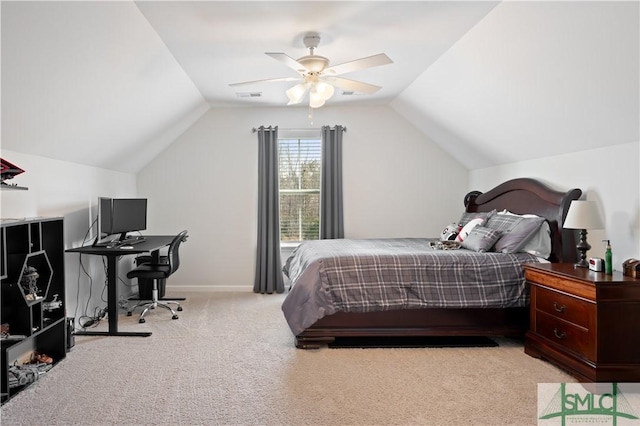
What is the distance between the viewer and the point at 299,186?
591 cm

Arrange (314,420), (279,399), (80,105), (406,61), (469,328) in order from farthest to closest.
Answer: (406,61) < (469,328) < (80,105) < (279,399) < (314,420)

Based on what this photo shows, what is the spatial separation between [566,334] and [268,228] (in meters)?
3.61

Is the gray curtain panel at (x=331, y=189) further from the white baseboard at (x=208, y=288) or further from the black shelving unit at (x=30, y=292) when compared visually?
the black shelving unit at (x=30, y=292)

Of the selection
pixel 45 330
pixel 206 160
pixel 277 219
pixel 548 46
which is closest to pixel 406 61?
pixel 548 46

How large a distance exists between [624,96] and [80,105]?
378cm

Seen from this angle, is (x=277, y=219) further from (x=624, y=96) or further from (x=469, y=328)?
(x=624, y=96)

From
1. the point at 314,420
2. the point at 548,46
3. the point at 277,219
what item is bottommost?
the point at 314,420

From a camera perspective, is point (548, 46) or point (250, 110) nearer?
point (548, 46)

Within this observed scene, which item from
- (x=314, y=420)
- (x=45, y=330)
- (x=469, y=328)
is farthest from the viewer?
(x=469, y=328)

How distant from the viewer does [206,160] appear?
568 centimetres

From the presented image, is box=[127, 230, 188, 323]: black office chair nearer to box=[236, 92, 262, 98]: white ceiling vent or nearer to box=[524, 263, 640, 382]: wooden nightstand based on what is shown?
box=[236, 92, 262, 98]: white ceiling vent

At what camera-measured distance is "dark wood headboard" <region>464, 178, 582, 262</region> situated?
11.7 ft

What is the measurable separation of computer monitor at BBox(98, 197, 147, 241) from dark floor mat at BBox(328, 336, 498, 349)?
8.11 ft

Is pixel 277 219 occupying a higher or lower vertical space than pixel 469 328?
higher
